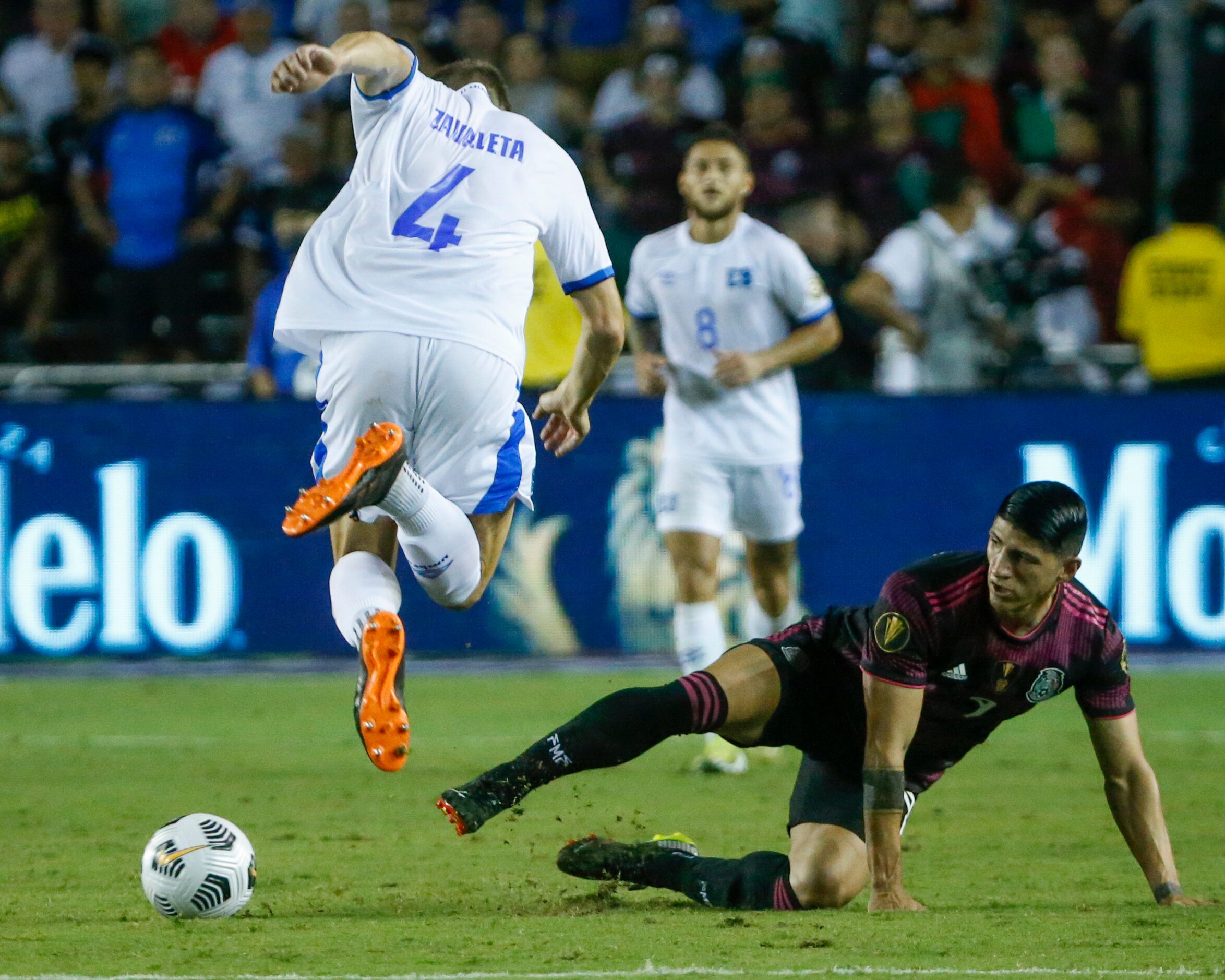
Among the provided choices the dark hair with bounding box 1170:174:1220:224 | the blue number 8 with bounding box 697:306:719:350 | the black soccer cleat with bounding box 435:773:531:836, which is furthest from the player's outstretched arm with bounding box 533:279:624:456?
the dark hair with bounding box 1170:174:1220:224

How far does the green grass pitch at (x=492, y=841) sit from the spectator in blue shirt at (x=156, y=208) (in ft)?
9.93

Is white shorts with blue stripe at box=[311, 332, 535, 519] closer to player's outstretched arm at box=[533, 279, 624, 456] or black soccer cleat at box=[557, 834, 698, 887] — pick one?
player's outstretched arm at box=[533, 279, 624, 456]

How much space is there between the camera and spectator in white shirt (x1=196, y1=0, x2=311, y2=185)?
14219 mm

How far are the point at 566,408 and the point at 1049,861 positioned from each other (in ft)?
7.29

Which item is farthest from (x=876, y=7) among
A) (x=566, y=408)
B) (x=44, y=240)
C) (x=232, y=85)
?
(x=566, y=408)

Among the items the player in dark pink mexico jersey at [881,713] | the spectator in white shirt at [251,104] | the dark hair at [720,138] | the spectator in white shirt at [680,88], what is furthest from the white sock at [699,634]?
the spectator in white shirt at [251,104]

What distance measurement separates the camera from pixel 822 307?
9.10 meters

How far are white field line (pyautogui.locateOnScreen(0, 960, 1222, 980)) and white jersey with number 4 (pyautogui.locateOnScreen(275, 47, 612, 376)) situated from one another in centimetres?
185

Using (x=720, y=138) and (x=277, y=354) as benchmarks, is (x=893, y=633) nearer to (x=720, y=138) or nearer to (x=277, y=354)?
(x=720, y=138)

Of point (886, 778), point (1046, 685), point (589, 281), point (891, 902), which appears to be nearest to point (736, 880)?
point (891, 902)

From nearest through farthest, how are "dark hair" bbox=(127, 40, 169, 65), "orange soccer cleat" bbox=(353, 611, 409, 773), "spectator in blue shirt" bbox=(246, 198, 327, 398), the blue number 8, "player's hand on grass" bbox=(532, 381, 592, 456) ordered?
1. "orange soccer cleat" bbox=(353, 611, 409, 773)
2. "player's hand on grass" bbox=(532, 381, 592, 456)
3. the blue number 8
4. "spectator in blue shirt" bbox=(246, 198, 327, 398)
5. "dark hair" bbox=(127, 40, 169, 65)

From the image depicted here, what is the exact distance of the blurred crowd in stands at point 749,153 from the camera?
39.8 ft

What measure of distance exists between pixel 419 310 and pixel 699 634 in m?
3.48

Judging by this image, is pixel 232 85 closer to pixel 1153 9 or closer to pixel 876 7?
pixel 876 7
